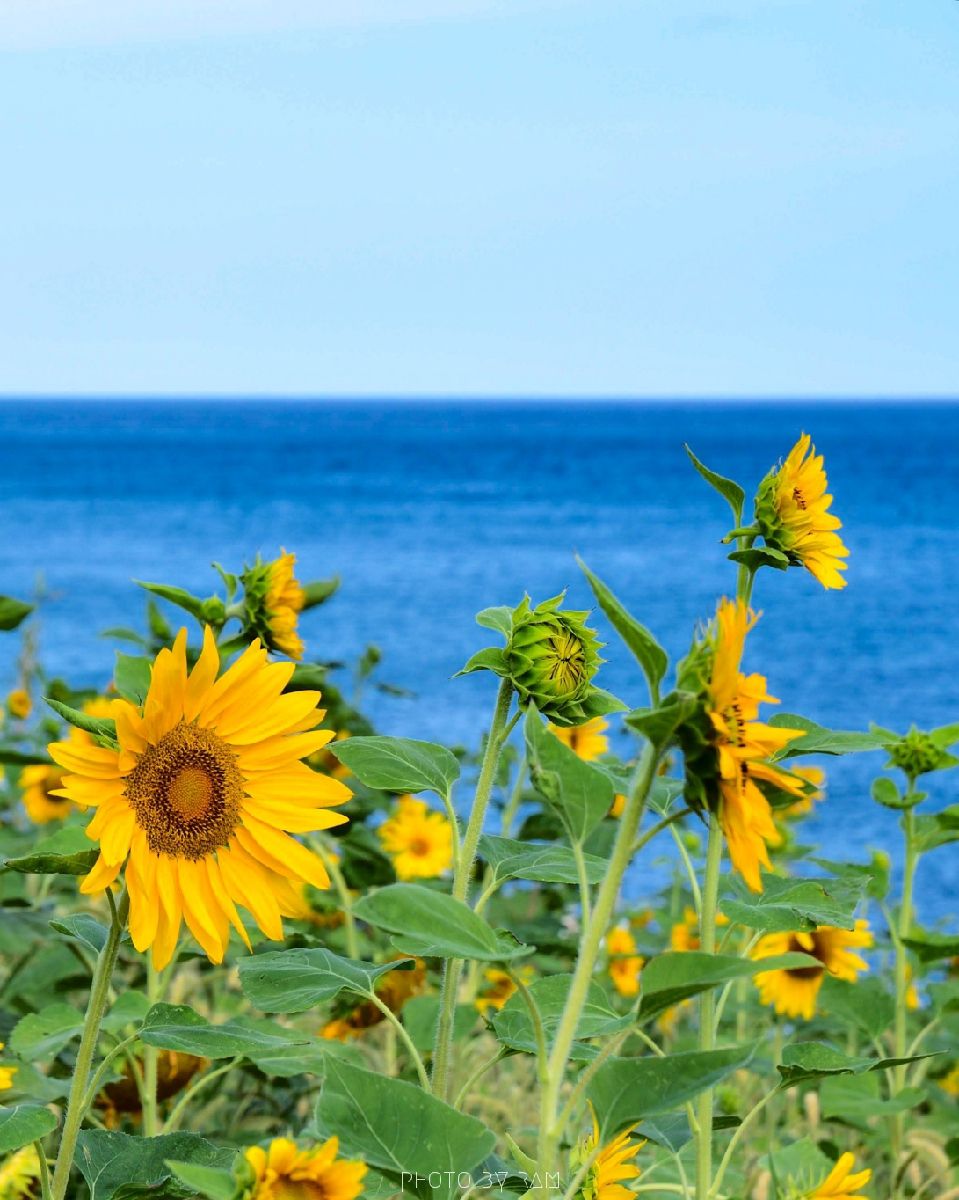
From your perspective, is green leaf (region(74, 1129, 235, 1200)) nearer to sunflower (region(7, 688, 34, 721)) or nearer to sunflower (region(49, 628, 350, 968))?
sunflower (region(49, 628, 350, 968))

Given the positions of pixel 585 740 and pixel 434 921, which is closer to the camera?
pixel 434 921

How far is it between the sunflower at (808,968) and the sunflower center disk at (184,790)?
850 mm

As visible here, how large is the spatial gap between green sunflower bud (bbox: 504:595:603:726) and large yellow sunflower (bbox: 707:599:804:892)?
0.20 metres

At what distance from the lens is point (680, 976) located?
0.56 m

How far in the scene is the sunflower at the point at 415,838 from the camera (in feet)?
7.10

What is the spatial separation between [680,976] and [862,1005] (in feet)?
2.88

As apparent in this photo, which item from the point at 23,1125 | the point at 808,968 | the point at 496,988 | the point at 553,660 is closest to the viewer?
the point at 23,1125

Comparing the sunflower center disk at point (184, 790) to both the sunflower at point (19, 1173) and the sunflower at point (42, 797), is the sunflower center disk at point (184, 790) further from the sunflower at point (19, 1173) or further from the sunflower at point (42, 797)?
the sunflower at point (42, 797)

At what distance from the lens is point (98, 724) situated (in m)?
0.75

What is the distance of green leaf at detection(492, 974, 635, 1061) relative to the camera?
2.42 feet

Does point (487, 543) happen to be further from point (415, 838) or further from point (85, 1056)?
point (85, 1056)

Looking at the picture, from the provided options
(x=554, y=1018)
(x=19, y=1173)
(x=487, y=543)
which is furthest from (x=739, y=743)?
(x=487, y=543)

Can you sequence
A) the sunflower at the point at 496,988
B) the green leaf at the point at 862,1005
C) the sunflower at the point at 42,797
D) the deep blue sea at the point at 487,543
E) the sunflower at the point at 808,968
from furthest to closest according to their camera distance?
1. the deep blue sea at the point at 487,543
2. the sunflower at the point at 42,797
3. the sunflower at the point at 496,988
4. the sunflower at the point at 808,968
5. the green leaf at the point at 862,1005

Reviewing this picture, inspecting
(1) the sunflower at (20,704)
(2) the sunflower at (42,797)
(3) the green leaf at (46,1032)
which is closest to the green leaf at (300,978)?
(3) the green leaf at (46,1032)
